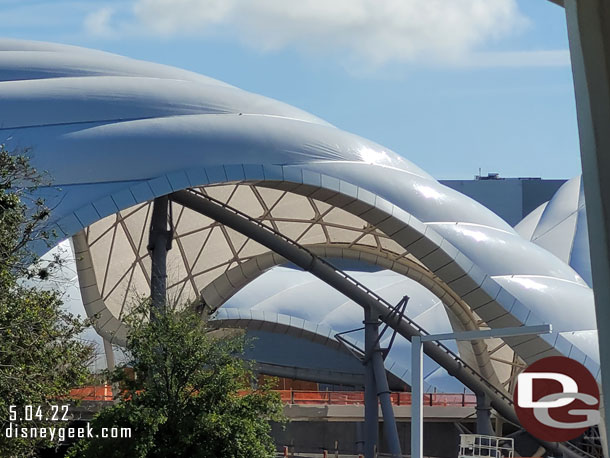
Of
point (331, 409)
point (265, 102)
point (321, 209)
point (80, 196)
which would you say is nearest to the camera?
point (80, 196)

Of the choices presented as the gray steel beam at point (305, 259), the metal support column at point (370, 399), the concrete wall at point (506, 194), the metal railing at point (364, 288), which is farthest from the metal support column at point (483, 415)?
the concrete wall at point (506, 194)

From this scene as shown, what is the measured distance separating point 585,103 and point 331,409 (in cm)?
4799

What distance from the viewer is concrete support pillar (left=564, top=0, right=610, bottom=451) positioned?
3240mm

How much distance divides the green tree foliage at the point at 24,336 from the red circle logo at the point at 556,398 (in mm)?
8967

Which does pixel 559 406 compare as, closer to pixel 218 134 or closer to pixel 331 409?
pixel 218 134

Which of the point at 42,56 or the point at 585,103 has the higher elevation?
the point at 42,56

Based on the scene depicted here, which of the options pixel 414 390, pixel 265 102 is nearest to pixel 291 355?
pixel 265 102

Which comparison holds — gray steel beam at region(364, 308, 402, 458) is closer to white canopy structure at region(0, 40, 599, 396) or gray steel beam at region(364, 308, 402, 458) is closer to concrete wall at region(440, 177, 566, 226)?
white canopy structure at region(0, 40, 599, 396)

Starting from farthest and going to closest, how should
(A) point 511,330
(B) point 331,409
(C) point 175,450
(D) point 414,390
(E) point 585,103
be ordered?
1. (B) point 331,409
2. (C) point 175,450
3. (D) point 414,390
4. (A) point 511,330
5. (E) point 585,103

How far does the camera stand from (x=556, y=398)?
17672 millimetres

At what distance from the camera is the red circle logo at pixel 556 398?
17156mm

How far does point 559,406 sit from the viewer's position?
1727 cm

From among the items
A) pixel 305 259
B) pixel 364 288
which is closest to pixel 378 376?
pixel 364 288

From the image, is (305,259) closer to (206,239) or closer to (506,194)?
(206,239)
